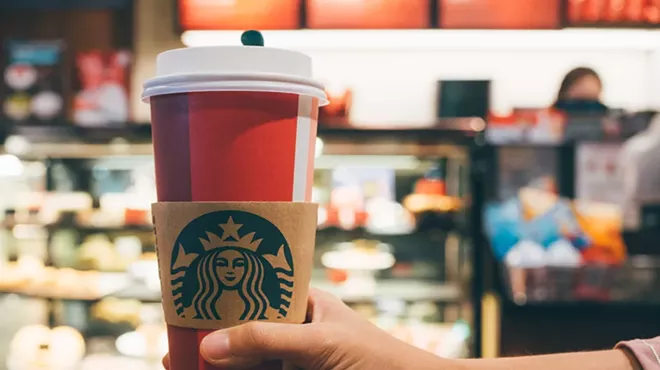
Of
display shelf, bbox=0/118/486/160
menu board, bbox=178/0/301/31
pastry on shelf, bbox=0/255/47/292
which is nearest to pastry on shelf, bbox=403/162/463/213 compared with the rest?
display shelf, bbox=0/118/486/160

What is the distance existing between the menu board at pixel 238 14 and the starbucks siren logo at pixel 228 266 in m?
2.66

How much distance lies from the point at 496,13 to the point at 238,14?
4.39ft

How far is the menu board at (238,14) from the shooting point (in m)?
3.25

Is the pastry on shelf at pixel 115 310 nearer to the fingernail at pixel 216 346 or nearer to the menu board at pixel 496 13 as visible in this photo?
the menu board at pixel 496 13

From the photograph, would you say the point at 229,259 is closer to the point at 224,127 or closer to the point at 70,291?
the point at 224,127

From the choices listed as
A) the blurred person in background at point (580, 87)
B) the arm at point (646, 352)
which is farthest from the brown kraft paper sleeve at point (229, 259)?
the blurred person in background at point (580, 87)

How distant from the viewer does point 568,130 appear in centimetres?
284

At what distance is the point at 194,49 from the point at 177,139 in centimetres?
11

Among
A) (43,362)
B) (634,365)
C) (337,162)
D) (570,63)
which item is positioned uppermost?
(570,63)

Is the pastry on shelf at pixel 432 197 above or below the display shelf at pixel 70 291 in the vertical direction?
above

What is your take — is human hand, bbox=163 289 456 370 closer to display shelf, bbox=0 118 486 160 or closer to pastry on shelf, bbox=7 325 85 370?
display shelf, bbox=0 118 486 160

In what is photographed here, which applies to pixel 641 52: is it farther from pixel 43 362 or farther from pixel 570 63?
pixel 43 362

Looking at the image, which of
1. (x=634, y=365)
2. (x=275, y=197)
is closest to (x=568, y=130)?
(x=634, y=365)

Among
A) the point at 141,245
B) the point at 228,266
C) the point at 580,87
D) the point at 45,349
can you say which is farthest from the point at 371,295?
the point at 228,266
